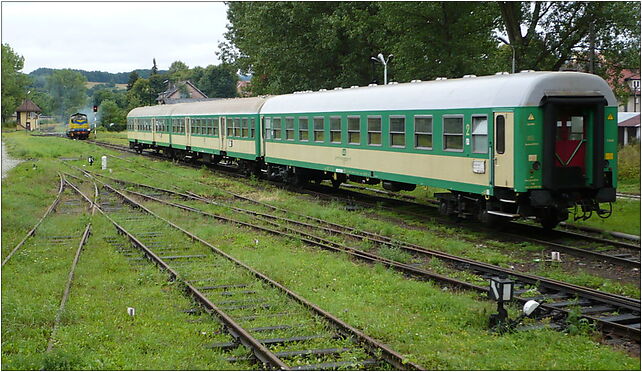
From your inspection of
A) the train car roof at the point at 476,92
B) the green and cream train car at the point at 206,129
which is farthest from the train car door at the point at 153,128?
the train car roof at the point at 476,92

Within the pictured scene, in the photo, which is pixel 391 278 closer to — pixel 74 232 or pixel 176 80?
pixel 74 232

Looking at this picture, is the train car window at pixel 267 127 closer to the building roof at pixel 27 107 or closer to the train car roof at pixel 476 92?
the train car roof at pixel 476 92

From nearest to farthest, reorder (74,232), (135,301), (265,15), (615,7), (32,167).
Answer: (135,301) < (74,232) < (615,7) < (32,167) < (265,15)

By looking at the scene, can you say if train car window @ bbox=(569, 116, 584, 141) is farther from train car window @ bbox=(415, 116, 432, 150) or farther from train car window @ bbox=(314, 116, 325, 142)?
train car window @ bbox=(314, 116, 325, 142)

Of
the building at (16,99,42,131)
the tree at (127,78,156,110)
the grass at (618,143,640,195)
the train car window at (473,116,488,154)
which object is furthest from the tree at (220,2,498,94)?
the building at (16,99,42,131)

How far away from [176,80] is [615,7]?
115280 mm

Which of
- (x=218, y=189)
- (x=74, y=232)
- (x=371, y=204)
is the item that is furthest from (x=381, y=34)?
(x=74, y=232)

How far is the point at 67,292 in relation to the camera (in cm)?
1102

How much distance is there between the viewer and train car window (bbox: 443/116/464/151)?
15.7 meters

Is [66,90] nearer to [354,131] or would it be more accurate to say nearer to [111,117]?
[111,117]

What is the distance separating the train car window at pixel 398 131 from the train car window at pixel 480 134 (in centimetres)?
296

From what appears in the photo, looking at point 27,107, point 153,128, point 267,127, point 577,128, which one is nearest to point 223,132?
point 267,127

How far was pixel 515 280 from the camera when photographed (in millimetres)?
11305

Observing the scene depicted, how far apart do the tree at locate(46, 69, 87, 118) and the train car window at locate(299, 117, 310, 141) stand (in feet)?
385
